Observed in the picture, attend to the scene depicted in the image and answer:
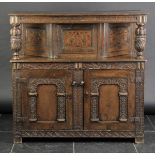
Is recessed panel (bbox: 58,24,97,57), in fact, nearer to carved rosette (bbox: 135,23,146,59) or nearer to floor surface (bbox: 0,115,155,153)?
carved rosette (bbox: 135,23,146,59)

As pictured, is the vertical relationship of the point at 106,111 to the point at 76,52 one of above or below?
below

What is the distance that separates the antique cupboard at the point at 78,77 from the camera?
3801 millimetres

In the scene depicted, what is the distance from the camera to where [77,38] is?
392cm

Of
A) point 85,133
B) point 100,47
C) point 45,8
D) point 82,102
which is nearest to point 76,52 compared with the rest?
point 100,47

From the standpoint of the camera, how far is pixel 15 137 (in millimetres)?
3914

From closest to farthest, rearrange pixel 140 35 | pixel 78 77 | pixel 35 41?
1. pixel 140 35
2. pixel 78 77
3. pixel 35 41

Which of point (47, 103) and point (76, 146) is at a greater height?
point (47, 103)

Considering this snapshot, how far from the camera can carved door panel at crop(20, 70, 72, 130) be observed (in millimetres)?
3842

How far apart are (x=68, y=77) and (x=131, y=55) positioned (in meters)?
0.66

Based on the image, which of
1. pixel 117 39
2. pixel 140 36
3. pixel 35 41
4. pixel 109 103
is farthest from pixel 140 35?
pixel 35 41

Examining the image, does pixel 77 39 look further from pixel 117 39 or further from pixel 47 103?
pixel 47 103

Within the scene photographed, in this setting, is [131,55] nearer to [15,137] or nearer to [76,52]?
[76,52]

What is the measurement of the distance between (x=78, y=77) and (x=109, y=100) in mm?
368

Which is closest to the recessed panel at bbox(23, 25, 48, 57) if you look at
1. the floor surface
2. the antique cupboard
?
the antique cupboard
